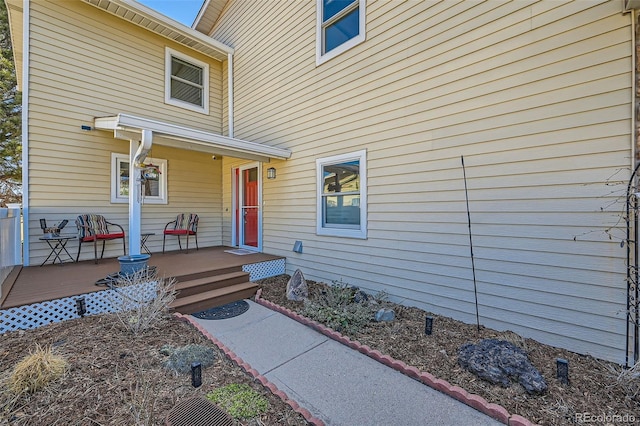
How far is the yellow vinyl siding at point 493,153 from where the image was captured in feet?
8.33

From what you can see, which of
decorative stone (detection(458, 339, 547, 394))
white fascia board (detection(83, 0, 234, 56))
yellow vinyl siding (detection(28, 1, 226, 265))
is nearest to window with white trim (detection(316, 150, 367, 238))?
decorative stone (detection(458, 339, 547, 394))

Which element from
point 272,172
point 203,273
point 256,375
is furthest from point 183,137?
point 256,375

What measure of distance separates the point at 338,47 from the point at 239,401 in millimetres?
5125

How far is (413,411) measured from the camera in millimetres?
2082

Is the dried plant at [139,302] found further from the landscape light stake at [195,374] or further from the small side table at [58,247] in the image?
the small side table at [58,247]

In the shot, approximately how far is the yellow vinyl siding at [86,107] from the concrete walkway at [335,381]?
395cm

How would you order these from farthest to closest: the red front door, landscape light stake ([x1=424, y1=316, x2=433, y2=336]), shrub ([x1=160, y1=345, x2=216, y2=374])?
1. the red front door
2. landscape light stake ([x1=424, y1=316, x2=433, y2=336])
3. shrub ([x1=160, y1=345, x2=216, y2=374])

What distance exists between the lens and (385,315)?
11.7 ft

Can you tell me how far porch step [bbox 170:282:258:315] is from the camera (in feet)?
12.7

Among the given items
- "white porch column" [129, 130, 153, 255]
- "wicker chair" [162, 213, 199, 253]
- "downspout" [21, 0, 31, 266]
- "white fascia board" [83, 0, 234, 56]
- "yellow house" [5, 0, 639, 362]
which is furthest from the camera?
"wicker chair" [162, 213, 199, 253]

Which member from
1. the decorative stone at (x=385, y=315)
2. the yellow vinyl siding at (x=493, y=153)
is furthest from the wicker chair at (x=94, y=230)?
the decorative stone at (x=385, y=315)

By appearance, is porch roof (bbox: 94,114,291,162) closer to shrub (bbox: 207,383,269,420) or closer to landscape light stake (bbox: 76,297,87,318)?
landscape light stake (bbox: 76,297,87,318)

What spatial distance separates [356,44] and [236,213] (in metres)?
4.86

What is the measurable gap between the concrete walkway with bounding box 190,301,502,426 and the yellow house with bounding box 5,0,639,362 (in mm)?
1431
